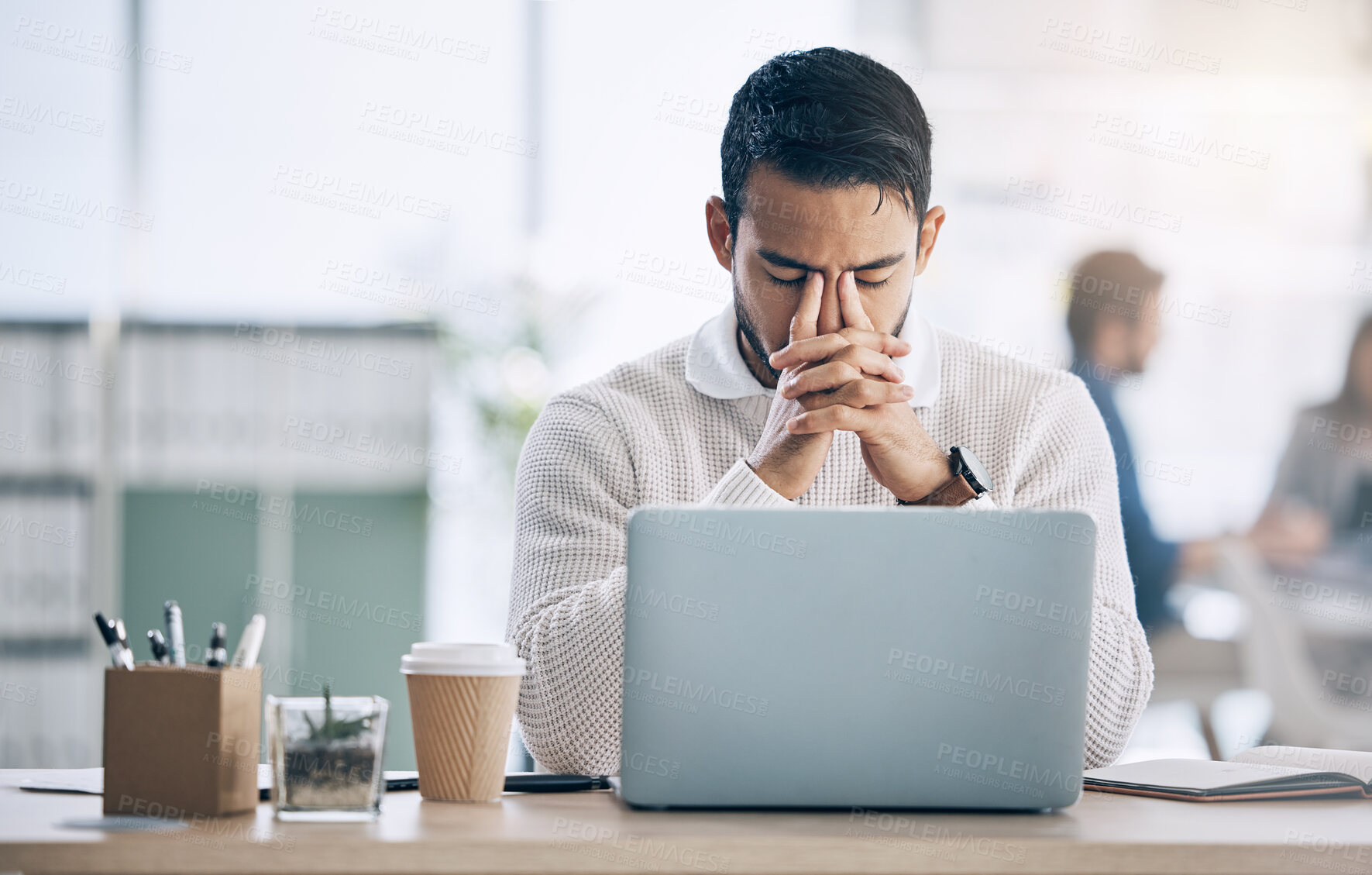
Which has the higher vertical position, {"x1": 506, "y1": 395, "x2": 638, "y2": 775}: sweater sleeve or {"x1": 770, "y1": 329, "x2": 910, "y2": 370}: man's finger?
{"x1": 770, "y1": 329, "x2": 910, "y2": 370}: man's finger

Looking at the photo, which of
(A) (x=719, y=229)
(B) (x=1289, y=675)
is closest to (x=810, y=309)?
(A) (x=719, y=229)

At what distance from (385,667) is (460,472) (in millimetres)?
606

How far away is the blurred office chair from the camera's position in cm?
297

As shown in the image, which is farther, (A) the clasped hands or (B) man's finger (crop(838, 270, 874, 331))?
(B) man's finger (crop(838, 270, 874, 331))

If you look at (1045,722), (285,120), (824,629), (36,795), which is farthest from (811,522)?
(285,120)

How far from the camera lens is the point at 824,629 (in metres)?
0.78

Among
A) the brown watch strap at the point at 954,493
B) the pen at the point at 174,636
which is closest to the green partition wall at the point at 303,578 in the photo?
the brown watch strap at the point at 954,493

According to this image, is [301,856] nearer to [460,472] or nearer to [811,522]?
[811,522]

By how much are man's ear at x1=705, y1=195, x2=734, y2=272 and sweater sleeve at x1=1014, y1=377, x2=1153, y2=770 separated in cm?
45

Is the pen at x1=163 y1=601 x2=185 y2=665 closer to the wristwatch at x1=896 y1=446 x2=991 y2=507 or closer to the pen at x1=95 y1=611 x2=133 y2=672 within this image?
the pen at x1=95 y1=611 x2=133 y2=672

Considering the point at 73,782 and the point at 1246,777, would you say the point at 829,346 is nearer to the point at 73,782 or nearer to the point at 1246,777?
the point at 1246,777

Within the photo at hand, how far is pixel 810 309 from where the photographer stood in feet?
4.50

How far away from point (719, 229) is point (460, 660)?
2.87ft

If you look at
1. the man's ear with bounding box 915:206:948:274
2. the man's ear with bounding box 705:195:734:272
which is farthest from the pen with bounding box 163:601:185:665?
the man's ear with bounding box 915:206:948:274
